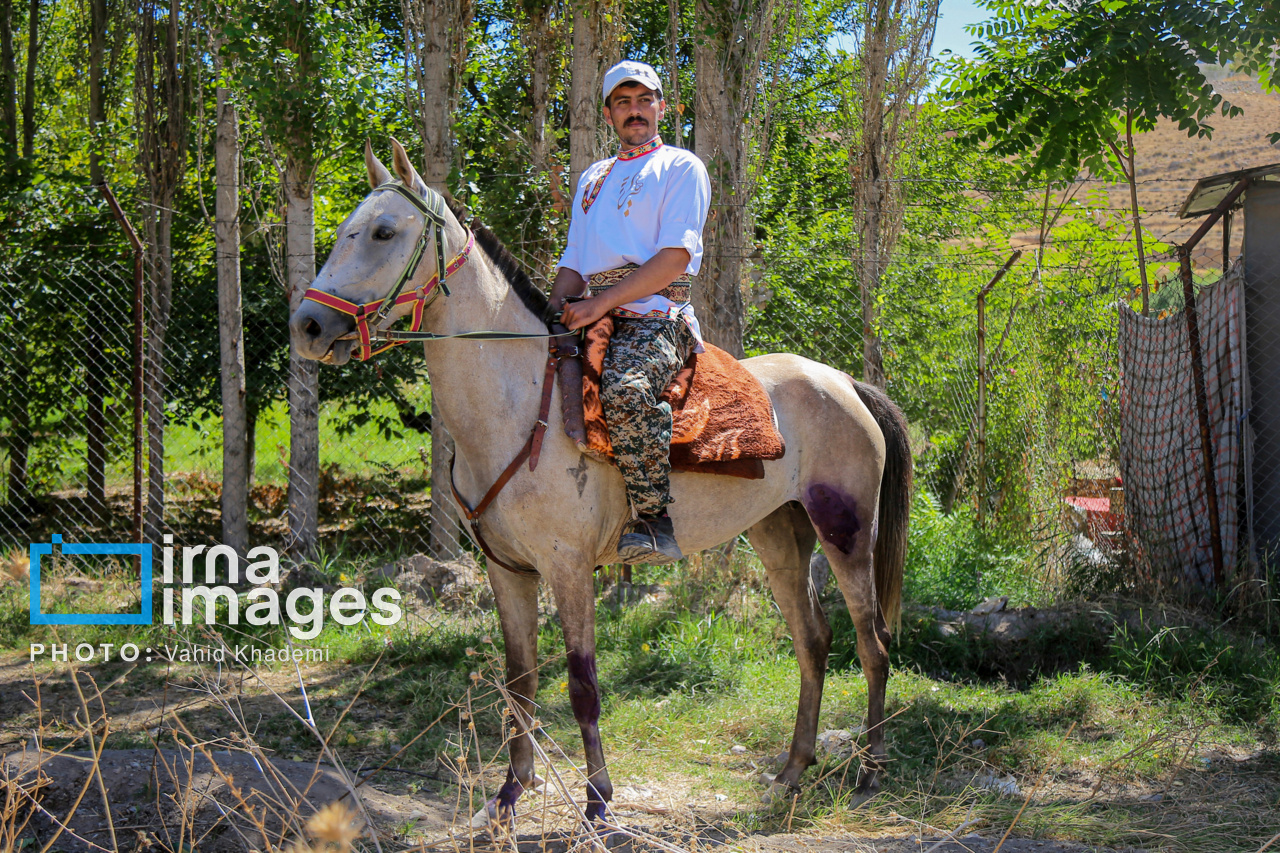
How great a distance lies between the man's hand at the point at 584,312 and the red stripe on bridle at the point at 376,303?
1.38ft

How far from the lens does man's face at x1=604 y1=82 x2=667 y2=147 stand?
360 centimetres

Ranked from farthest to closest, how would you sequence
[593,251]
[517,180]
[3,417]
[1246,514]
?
[3,417]
[517,180]
[1246,514]
[593,251]

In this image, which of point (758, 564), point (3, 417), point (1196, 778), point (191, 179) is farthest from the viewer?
point (191, 179)

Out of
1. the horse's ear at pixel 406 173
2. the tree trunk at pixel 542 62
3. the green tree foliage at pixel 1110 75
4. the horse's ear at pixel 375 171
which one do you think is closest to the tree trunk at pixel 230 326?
the tree trunk at pixel 542 62

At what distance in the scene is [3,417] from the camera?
8.19 metres

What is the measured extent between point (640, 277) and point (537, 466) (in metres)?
0.77

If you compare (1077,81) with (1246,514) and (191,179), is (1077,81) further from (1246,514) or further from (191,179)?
(191,179)

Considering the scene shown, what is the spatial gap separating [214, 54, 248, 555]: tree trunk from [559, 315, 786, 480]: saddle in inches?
173

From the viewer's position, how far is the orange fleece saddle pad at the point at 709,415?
3422 millimetres

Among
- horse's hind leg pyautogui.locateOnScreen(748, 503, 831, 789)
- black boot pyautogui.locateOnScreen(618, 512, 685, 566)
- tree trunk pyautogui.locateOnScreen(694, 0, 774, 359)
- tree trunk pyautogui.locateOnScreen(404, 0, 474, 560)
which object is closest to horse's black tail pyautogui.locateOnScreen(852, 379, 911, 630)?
horse's hind leg pyautogui.locateOnScreen(748, 503, 831, 789)

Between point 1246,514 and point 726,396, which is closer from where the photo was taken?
point 726,396

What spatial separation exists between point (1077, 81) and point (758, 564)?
380 cm

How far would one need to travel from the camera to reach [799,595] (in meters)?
4.38

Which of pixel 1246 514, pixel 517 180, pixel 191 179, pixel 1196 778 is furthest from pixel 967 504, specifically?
pixel 191 179
